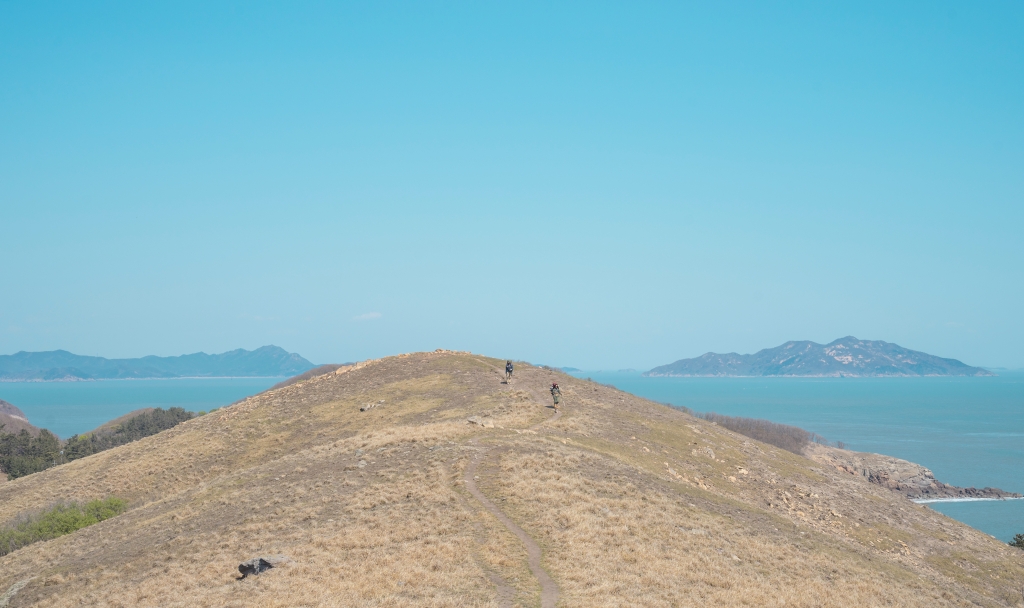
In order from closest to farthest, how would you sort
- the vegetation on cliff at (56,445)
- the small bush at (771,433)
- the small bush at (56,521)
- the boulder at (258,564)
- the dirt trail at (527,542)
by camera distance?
the dirt trail at (527,542)
the boulder at (258,564)
the small bush at (56,521)
the vegetation on cliff at (56,445)
the small bush at (771,433)

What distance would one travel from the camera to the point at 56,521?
139 ft

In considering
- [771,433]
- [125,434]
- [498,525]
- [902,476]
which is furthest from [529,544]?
[771,433]

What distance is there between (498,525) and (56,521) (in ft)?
104

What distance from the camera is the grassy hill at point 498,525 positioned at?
2186 cm

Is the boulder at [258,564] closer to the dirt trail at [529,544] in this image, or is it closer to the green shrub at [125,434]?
the dirt trail at [529,544]

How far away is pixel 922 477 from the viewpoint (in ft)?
352

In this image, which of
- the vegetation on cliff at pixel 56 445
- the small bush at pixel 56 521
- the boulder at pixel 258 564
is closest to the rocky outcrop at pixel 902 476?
the small bush at pixel 56 521

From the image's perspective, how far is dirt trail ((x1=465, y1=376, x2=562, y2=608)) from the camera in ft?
67.6

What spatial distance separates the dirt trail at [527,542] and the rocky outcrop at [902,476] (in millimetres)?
79019

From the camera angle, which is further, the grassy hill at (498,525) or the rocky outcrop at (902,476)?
the rocky outcrop at (902,476)

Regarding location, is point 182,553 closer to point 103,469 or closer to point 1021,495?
point 103,469

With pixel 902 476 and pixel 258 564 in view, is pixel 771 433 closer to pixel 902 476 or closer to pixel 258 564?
pixel 902 476

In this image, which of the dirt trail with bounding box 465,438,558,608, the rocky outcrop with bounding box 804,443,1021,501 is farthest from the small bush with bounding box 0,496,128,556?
the rocky outcrop with bounding box 804,443,1021,501

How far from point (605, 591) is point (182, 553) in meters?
16.1
